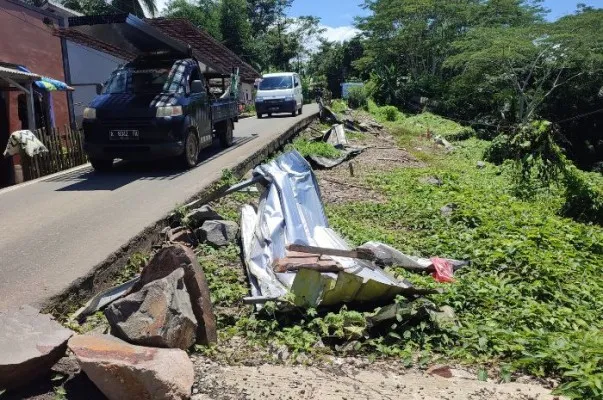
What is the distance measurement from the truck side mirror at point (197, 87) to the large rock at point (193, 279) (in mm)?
7142

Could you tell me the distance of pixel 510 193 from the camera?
1113 centimetres

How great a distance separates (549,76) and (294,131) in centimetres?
1538

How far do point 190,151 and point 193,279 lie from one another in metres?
6.71

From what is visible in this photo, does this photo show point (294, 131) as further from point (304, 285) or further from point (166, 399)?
point (166, 399)

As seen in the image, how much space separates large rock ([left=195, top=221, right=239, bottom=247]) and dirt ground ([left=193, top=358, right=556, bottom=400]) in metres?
2.53

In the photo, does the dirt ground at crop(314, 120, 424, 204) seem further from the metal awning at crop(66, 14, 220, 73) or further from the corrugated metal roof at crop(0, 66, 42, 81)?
the corrugated metal roof at crop(0, 66, 42, 81)

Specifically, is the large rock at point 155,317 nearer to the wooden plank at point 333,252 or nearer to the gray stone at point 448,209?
the wooden plank at point 333,252

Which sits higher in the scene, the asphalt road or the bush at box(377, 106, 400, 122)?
the bush at box(377, 106, 400, 122)

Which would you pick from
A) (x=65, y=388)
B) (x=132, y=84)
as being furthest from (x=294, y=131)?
(x=65, y=388)

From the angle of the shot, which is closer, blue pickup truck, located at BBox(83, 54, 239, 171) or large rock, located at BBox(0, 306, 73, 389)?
Result: large rock, located at BBox(0, 306, 73, 389)

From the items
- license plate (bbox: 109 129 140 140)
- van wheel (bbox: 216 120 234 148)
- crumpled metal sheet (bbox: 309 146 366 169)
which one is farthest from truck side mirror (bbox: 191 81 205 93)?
crumpled metal sheet (bbox: 309 146 366 169)

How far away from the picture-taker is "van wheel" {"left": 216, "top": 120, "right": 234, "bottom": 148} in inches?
524

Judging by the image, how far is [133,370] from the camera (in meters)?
2.96

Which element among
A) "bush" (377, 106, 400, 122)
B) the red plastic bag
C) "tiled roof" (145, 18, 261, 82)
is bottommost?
the red plastic bag
